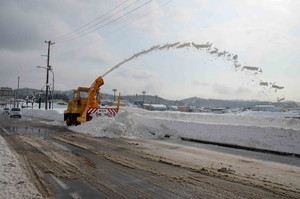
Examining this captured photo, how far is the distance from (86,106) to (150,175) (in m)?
13.6

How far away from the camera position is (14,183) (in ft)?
18.6

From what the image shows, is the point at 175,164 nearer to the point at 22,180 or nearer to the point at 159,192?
the point at 159,192

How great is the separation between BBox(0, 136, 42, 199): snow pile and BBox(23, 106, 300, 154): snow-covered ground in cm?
839

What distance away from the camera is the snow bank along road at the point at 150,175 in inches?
214

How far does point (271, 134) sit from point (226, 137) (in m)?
2.21

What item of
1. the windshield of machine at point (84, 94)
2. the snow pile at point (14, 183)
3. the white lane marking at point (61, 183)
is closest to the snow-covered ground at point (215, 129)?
the windshield of machine at point (84, 94)

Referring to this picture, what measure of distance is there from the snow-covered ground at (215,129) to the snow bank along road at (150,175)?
8.69 feet

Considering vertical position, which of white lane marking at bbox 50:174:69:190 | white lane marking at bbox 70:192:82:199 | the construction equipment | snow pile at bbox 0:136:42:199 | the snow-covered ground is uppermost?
the construction equipment

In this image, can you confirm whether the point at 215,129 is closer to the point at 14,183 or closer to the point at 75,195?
the point at 75,195

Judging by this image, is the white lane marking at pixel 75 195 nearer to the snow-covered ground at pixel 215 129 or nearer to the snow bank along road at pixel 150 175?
the snow bank along road at pixel 150 175

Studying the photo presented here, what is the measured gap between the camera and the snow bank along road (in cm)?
545

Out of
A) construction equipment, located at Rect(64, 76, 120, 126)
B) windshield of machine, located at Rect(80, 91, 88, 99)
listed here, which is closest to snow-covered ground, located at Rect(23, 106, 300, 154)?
construction equipment, located at Rect(64, 76, 120, 126)

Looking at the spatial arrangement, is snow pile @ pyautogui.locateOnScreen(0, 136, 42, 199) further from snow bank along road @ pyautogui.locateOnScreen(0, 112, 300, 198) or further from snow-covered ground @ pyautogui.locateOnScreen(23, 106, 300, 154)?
snow-covered ground @ pyautogui.locateOnScreen(23, 106, 300, 154)

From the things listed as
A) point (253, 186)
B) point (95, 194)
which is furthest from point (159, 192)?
point (253, 186)
